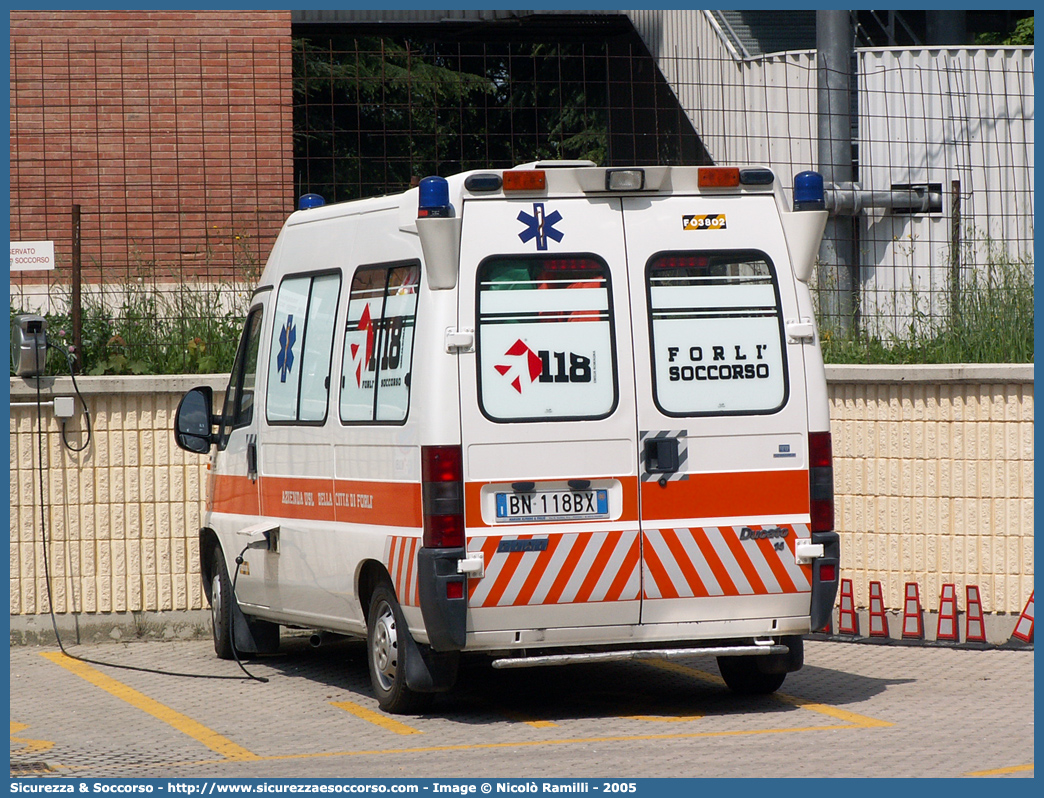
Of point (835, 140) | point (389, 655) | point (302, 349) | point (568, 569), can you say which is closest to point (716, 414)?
point (568, 569)

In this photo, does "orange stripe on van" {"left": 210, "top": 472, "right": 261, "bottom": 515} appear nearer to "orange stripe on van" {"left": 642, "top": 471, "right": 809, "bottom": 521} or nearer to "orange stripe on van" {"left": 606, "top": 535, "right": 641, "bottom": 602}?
"orange stripe on van" {"left": 606, "top": 535, "right": 641, "bottom": 602}

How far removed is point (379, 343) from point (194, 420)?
2.12 metres

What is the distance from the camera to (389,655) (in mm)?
7676

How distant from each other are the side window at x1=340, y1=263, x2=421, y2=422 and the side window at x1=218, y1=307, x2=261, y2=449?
4.32 feet

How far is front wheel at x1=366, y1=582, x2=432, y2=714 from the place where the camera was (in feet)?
24.6

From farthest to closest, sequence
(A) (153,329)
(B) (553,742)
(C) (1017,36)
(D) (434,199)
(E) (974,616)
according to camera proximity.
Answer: (C) (1017,36)
(A) (153,329)
(E) (974,616)
(D) (434,199)
(B) (553,742)

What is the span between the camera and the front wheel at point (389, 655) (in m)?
7.48

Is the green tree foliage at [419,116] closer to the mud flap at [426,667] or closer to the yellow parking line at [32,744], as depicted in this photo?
the mud flap at [426,667]

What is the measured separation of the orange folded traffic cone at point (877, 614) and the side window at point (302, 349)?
4.15 m

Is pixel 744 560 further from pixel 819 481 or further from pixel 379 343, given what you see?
pixel 379 343

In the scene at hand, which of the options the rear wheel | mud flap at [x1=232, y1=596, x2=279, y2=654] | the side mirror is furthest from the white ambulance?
mud flap at [x1=232, y1=596, x2=279, y2=654]

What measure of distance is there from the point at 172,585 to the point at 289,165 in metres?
6.89

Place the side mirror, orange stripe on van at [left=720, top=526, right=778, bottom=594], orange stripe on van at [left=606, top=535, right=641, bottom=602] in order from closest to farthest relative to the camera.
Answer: orange stripe on van at [left=606, top=535, right=641, bottom=602], orange stripe on van at [left=720, top=526, right=778, bottom=594], the side mirror

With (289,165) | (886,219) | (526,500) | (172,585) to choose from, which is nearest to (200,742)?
(526,500)
